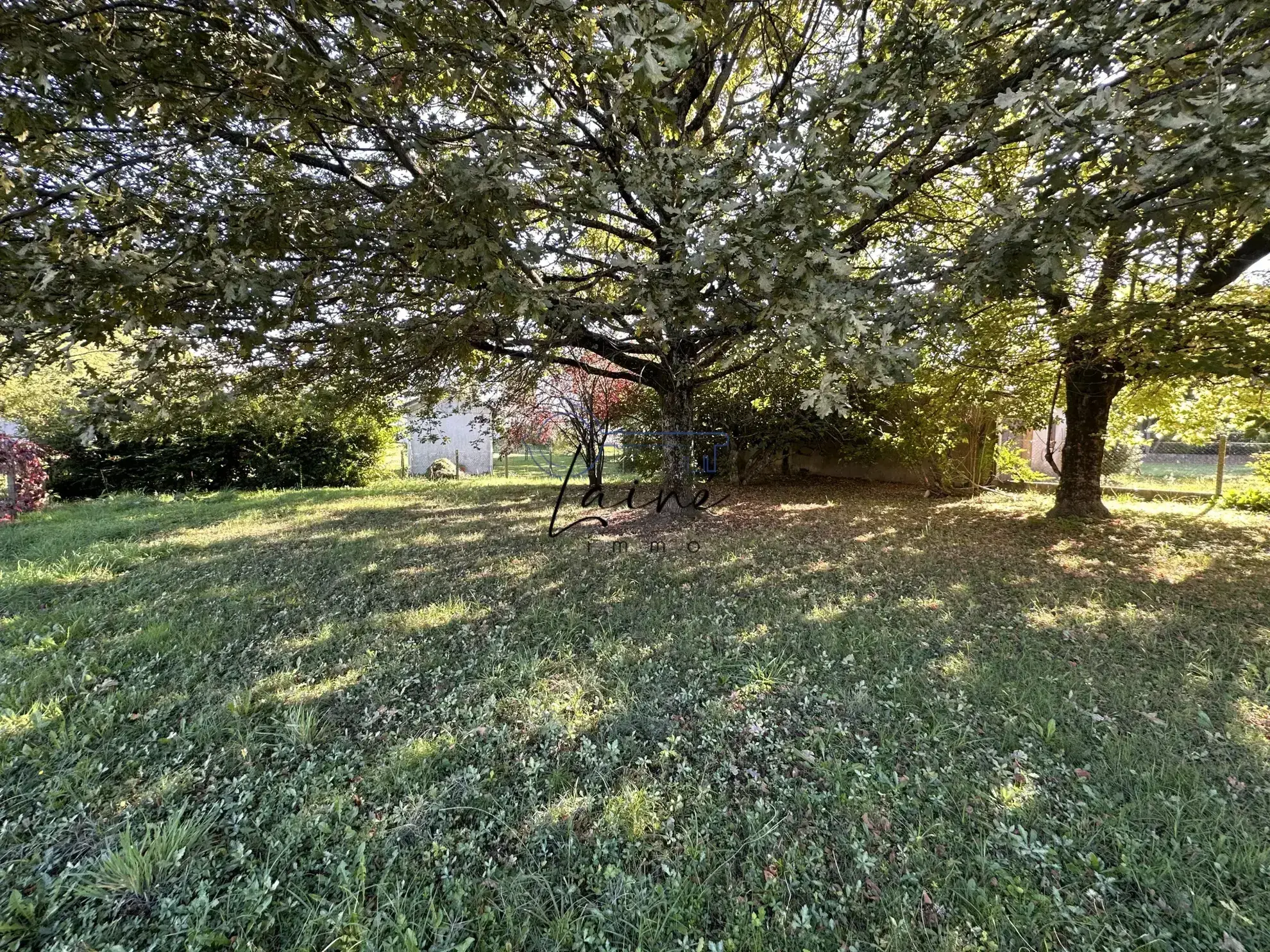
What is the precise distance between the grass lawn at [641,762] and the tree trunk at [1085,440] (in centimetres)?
250

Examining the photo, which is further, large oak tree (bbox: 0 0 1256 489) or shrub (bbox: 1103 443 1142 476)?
shrub (bbox: 1103 443 1142 476)

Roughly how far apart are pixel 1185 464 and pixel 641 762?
18218 mm

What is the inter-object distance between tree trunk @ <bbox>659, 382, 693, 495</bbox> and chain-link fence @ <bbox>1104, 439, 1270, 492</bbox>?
810cm

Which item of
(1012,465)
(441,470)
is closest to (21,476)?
(441,470)

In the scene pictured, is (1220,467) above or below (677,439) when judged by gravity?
below

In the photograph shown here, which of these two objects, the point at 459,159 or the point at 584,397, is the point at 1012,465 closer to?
the point at 584,397

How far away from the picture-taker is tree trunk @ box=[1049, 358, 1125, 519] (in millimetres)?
6801

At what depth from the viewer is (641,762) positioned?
2.31 m

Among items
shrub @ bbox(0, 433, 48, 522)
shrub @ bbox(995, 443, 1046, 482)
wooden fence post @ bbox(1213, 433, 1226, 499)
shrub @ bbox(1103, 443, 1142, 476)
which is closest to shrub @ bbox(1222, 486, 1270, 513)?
wooden fence post @ bbox(1213, 433, 1226, 499)

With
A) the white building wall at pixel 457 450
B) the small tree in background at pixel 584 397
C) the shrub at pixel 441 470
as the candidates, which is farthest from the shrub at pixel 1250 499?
the white building wall at pixel 457 450

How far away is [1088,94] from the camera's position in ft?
8.57

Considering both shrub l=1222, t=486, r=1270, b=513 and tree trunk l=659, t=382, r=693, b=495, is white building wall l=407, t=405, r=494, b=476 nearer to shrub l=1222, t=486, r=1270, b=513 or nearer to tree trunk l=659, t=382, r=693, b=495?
tree trunk l=659, t=382, r=693, b=495

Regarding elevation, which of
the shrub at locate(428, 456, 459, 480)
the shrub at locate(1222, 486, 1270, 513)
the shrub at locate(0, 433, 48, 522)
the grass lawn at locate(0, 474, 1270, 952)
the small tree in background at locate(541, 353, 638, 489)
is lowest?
the grass lawn at locate(0, 474, 1270, 952)

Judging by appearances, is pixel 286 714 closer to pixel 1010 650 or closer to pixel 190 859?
pixel 190 859
